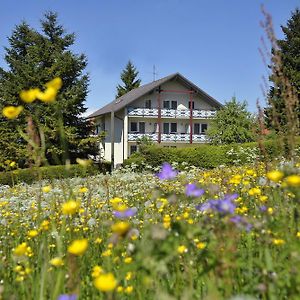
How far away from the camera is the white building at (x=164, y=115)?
36.6 meters

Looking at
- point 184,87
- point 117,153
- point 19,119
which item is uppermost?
point 184,87

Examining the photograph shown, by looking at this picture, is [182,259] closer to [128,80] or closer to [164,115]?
[164,115]

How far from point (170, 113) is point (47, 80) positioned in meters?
14.8

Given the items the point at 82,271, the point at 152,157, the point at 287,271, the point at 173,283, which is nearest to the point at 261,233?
the point at 287,271

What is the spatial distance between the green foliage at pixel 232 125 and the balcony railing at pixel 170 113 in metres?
6.24

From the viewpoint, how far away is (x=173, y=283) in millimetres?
2188

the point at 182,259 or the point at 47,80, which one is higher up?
the point at 47,80

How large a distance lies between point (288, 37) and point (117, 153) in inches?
767

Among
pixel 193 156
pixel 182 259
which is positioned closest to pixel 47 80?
pixel 193 156

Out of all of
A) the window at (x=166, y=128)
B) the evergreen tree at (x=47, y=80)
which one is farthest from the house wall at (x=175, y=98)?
the evergreen tree at (x=47, y=80)

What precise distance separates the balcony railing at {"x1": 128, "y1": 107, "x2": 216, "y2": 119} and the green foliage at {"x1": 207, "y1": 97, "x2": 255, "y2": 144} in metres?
6.24

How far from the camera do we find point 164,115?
3734 centimetres

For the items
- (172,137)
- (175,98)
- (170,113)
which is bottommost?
(172,137)

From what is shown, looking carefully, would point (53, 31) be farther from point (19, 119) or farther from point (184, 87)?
point (184, 87)
